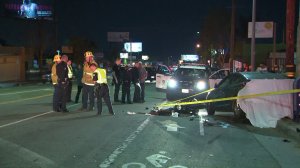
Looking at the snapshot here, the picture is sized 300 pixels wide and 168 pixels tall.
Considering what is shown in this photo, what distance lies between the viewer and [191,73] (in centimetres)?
2208

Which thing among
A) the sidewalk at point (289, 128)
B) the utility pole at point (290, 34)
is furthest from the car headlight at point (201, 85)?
the sidewalk at point (289, 128)

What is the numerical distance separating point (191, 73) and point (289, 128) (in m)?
10.6

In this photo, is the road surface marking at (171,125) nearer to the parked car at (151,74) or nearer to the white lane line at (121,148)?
the white lane line at (121,148)

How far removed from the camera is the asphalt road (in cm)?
816

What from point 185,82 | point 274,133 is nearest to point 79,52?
point 185,82

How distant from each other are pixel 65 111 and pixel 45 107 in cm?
219

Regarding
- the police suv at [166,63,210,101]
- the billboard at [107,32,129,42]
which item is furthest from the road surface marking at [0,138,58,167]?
the billboard at [107,32,129,42]

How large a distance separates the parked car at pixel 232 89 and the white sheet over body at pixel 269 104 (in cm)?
64

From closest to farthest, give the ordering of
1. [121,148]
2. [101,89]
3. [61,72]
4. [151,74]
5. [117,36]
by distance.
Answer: [121,148] < [101,89] < [61,72] < [151,74] < [117,36]

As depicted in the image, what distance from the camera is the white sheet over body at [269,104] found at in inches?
508

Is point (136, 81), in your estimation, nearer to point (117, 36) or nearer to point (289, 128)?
point (289, 128)

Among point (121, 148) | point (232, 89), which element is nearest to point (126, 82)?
point (232, 89)

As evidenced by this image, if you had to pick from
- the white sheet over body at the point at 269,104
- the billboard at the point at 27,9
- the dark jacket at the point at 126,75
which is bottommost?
the white sheet over body at the point at 269,104

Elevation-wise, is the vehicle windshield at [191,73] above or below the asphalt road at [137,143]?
above
